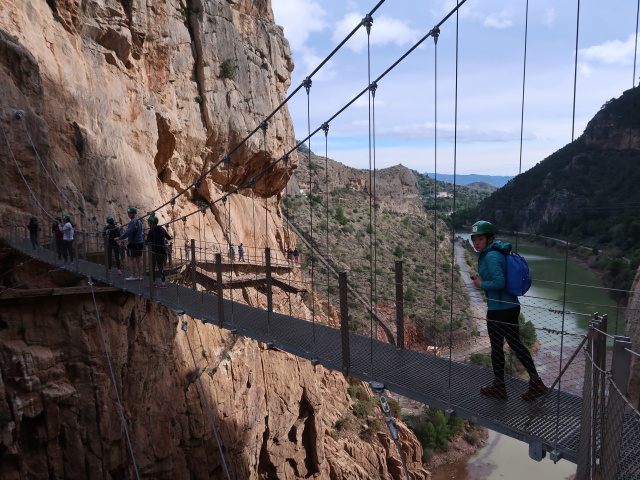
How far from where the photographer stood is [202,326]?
9094 millimetres

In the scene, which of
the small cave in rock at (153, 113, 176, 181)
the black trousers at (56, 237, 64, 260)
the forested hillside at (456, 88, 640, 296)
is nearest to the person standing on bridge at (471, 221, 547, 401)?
the black trousers at (56, 237, 64, 260)

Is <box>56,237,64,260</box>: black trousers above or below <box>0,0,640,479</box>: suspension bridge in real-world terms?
above

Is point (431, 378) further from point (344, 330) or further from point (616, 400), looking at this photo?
point (616, 400)

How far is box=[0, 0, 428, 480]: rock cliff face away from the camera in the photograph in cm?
659

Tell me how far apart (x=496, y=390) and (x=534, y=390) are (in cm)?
22

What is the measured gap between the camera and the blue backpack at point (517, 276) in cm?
266

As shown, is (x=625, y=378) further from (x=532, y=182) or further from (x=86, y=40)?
(x=532, y=182)

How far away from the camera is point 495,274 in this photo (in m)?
2.66

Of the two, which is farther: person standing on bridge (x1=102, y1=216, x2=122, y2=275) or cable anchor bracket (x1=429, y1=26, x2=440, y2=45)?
person standing on bridge (x1=102, y1=216, x2=122, y2=275)

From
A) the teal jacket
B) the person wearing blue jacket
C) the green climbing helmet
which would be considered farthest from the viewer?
the person wearing blue jacket

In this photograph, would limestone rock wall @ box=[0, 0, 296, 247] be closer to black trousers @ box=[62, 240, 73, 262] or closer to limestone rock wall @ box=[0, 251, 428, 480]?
black trousers @ box=[62, 240, 73, 262]

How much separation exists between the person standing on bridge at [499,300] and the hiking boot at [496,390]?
116 mm

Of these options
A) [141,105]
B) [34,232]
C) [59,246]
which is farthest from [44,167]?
[141,105]

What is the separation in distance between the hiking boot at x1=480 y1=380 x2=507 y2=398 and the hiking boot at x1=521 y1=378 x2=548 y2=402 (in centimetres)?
11
